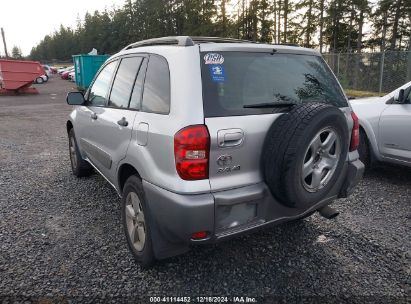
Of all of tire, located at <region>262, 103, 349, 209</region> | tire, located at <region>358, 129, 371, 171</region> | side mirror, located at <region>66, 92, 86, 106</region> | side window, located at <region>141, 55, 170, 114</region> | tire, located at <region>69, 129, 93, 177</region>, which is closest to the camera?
tire, located at <region>262, 103, 349, 209</region>

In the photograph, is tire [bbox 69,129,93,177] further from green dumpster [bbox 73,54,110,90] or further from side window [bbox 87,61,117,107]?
green dumpster [bbox 73,54,110,90]

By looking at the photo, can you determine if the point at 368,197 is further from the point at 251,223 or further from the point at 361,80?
the point at 361,80

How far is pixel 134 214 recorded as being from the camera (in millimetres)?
2855

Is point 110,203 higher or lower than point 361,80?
lower

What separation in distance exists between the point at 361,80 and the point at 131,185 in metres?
17.8

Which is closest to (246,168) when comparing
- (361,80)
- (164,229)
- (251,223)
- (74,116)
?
(251,223)

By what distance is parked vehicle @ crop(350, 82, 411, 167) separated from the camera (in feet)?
14.8

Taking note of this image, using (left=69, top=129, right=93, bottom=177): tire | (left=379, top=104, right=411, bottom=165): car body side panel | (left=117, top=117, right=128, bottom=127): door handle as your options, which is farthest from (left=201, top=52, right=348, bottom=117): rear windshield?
(left=69, top=129, right=93, bottom=177): tire

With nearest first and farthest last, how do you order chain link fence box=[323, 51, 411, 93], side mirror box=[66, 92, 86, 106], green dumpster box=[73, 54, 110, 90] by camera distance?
side mirror box=[66, 92, 86, 106] → chain link fence box=[323, 51, 411, 93] → green dumpster box=[73, 54, 110, 90]

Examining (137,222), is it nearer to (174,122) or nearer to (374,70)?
(174,122)

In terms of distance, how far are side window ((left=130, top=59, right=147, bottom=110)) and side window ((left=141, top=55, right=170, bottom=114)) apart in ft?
0.26

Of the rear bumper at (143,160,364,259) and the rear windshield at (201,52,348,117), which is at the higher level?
the rear windshield at (201,52,348,117)

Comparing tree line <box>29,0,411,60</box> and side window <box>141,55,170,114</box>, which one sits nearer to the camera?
side window <box>141,55,170,114</box>

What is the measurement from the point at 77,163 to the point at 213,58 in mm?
3304
